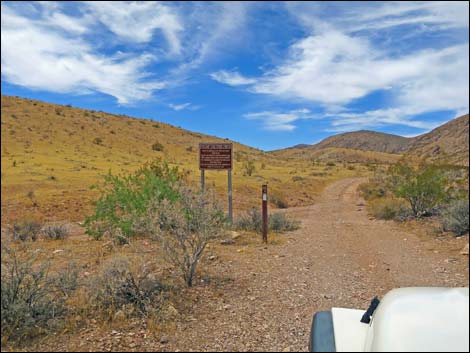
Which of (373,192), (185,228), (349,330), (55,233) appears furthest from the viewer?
(373,192)

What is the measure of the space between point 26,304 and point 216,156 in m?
7.96

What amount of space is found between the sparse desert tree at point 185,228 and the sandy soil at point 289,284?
1.44 ft

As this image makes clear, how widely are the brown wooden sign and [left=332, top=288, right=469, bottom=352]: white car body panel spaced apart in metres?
9.91

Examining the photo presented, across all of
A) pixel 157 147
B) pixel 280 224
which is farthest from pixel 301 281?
pixel 157 147

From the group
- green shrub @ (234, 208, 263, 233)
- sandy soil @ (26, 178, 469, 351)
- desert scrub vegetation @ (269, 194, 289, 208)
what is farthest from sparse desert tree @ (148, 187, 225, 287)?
desert scrub vegetation @ (269, 194, 289, 208)

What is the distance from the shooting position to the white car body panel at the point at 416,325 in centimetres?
162

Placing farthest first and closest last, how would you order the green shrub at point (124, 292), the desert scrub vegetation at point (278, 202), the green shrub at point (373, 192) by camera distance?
the green shrub at point (373, 192)
the desert scrub vegetation at point (278, 202)
the green shrub at point (124, 292)

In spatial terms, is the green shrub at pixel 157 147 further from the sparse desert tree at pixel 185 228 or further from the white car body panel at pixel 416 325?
the white car body panel at pixel 416 325

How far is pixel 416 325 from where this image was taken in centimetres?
171

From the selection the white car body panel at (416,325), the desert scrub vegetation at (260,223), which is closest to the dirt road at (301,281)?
the desert scrub vegetation at (260,223)

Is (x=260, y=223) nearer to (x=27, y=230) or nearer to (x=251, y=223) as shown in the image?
(x=251, y=223)

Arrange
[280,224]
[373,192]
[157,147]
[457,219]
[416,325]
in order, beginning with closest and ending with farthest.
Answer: [416,325] → [457,219] → [280,224] → [373,192] → [157,147]

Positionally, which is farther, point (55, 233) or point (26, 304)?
point (55, 233)

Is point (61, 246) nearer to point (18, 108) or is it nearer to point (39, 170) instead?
point (39, 170)
